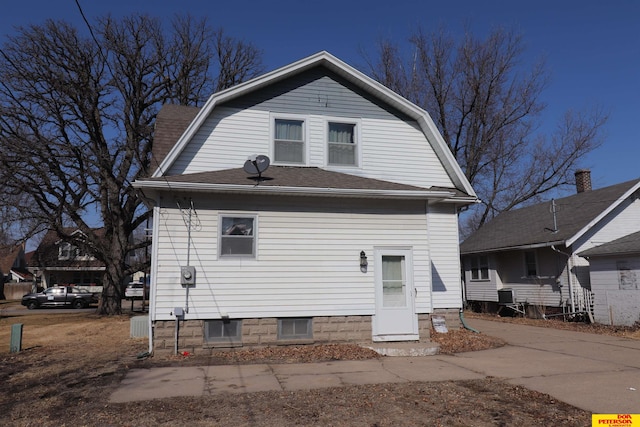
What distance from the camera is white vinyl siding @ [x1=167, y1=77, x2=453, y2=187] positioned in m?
10.7

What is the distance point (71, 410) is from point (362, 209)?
6.65 metres

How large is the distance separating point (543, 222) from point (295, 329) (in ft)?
47.2

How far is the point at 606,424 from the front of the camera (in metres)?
5.06

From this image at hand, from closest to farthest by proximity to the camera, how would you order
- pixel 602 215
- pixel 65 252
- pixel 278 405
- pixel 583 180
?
pixel 278 405 → pixel 602 215 → pixel 583 180 → pixel 65 252

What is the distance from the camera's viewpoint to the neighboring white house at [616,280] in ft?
46.1

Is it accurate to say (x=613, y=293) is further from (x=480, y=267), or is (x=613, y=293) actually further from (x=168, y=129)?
(x=168, y=129)

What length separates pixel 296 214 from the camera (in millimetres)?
9945

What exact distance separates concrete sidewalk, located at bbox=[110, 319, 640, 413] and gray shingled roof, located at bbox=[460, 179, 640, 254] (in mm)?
8065

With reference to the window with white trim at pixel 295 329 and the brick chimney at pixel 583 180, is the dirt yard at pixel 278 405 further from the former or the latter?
the brick chimney at pixel 583 180

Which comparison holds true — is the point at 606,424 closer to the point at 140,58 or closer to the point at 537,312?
the point at 537,312

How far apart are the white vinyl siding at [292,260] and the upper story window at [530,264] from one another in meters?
10.4

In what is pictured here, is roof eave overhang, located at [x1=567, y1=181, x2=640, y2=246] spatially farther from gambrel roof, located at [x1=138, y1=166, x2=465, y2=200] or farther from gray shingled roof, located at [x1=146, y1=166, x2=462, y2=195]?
gray shingled roof, located at [x1=146, y1=166, x2=462, y2=195]

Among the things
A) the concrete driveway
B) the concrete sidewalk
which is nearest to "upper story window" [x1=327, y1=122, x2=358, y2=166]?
the concrete sidewalk

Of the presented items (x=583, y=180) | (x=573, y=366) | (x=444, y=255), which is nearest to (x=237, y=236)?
(x=444, y=255)
